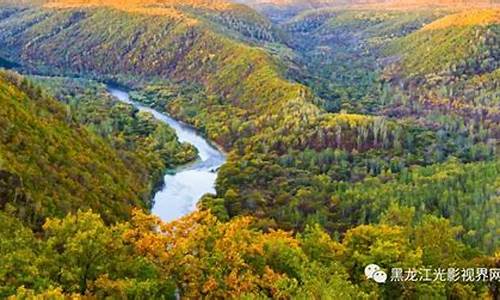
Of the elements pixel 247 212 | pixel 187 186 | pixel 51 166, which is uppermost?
pixel 51 166

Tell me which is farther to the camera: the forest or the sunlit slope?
the sunlit slope

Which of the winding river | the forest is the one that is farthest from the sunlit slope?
the winding river

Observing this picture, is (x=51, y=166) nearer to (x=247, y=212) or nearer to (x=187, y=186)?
(x=247, y=212)

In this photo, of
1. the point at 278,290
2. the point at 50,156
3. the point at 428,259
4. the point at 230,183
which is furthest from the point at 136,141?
the point at 278,290

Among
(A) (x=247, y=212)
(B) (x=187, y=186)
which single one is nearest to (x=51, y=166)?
(A) (x=247, y=212)

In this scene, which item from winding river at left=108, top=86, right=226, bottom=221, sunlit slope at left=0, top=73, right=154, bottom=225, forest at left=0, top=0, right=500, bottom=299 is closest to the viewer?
forest at left=0, top=0, right=500, bottom=299

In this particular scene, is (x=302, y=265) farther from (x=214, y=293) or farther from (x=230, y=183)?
(x=230, y=183)

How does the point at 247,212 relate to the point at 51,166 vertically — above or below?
below

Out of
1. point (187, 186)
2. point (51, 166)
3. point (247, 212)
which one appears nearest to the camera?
point (51, 166)

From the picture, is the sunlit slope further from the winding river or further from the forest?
the winding river
